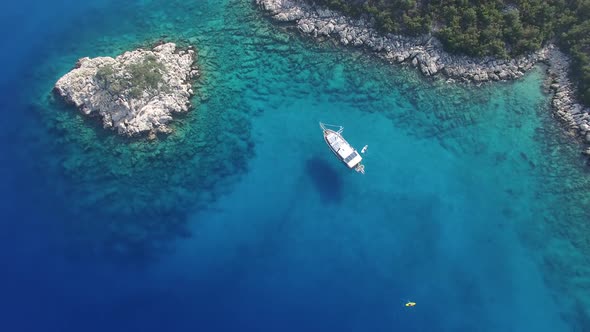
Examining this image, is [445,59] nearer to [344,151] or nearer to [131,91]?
[344,151]

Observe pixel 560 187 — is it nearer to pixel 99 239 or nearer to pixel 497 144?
pixel 497 144

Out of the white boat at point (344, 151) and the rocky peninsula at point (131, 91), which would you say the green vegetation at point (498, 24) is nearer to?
the white boat at point (344, 151)

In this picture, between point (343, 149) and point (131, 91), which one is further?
point (131, 91)

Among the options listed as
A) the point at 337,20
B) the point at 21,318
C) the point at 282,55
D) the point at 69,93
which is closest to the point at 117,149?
the point at 69,93

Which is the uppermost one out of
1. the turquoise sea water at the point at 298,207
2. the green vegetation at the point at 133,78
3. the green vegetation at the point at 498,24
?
the green vegetation at the point at 133,78

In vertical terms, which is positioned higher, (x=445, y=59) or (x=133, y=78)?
(x=133, y=78)

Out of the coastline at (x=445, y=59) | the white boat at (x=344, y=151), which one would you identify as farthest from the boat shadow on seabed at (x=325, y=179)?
the coastline at (x=445, y=59)

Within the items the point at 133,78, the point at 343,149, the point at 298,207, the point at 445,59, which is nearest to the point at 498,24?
the point at 445,59
